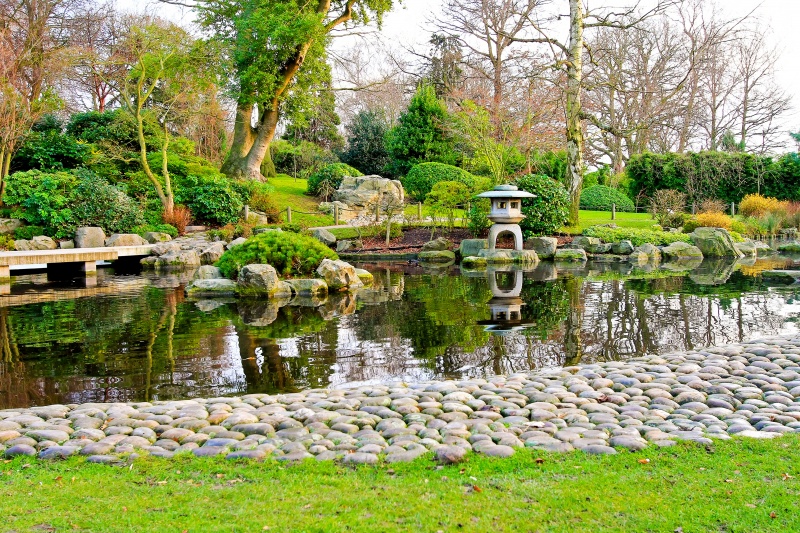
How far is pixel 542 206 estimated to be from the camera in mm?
19172

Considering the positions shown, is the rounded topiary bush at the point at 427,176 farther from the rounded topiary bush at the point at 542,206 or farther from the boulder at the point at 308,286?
the boulder at the point at 308,286

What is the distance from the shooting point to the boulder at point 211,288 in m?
11.9

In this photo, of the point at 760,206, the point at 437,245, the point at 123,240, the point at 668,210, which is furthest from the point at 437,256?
the point at 760,206

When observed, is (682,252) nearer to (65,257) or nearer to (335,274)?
(335,274)

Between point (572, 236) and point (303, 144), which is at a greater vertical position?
point (303, 144)

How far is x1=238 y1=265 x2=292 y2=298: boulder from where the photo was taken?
454 inches

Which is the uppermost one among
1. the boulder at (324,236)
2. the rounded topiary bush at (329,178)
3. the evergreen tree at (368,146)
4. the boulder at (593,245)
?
the evergreen tree at (368,146)

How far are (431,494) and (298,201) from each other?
904 inches

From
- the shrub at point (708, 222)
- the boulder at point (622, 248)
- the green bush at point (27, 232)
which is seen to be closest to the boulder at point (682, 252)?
the boulder at point (622, 248)

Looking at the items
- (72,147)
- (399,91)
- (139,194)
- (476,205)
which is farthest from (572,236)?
(399,91)

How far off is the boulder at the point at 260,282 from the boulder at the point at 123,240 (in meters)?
7.62

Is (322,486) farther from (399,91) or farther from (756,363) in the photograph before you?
(399,91)

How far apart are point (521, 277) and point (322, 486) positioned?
1154 centimetres

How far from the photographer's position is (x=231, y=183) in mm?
21828
